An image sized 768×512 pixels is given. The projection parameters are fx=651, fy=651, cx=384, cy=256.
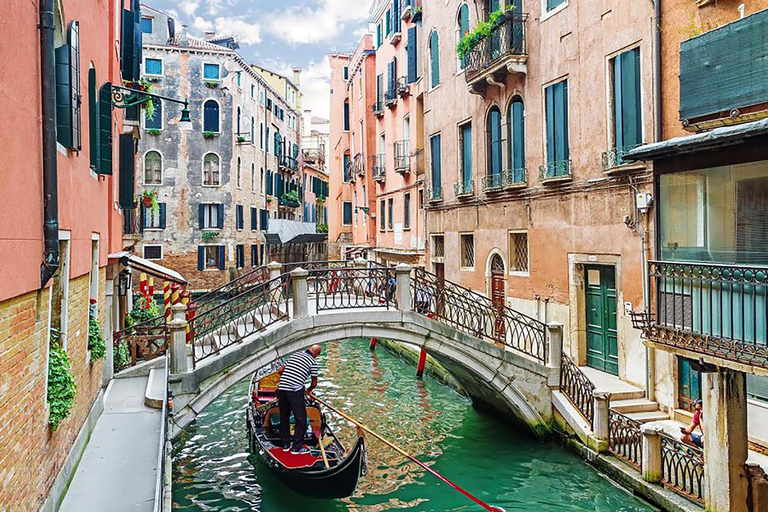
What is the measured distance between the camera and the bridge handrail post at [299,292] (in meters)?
10.1

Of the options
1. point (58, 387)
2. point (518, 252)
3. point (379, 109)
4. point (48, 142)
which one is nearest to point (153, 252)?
point (379, 109)

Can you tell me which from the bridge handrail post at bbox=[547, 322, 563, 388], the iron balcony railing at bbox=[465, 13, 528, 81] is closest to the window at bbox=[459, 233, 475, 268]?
the iron balcony railing at bbox=[465, 13, 528, 81]

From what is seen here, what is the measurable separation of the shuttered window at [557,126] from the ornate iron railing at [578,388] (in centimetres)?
378

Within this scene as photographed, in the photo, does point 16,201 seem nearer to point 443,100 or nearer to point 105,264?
point 105,264

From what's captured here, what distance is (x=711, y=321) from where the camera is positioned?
696cm

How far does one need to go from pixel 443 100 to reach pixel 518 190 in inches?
197

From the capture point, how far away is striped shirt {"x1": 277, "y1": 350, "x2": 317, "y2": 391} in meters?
9.45

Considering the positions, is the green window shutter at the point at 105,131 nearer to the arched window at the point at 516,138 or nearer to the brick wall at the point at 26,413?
the brick wall at the point at 26,413

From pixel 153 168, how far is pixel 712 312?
2926 cm

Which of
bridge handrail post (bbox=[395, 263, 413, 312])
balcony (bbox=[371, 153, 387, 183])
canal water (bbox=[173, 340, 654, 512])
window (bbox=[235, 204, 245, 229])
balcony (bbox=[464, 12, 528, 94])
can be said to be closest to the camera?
canal water (bbox=[173, 340, 654, 512])

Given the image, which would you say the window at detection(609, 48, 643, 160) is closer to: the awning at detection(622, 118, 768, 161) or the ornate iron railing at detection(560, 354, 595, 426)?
the awning at detection(622, 118, 768, 161)

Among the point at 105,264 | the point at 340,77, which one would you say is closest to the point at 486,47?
the point at 105,264

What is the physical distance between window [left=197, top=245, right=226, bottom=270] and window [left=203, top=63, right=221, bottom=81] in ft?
27.1

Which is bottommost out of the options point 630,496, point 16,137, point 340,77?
point 630,496
